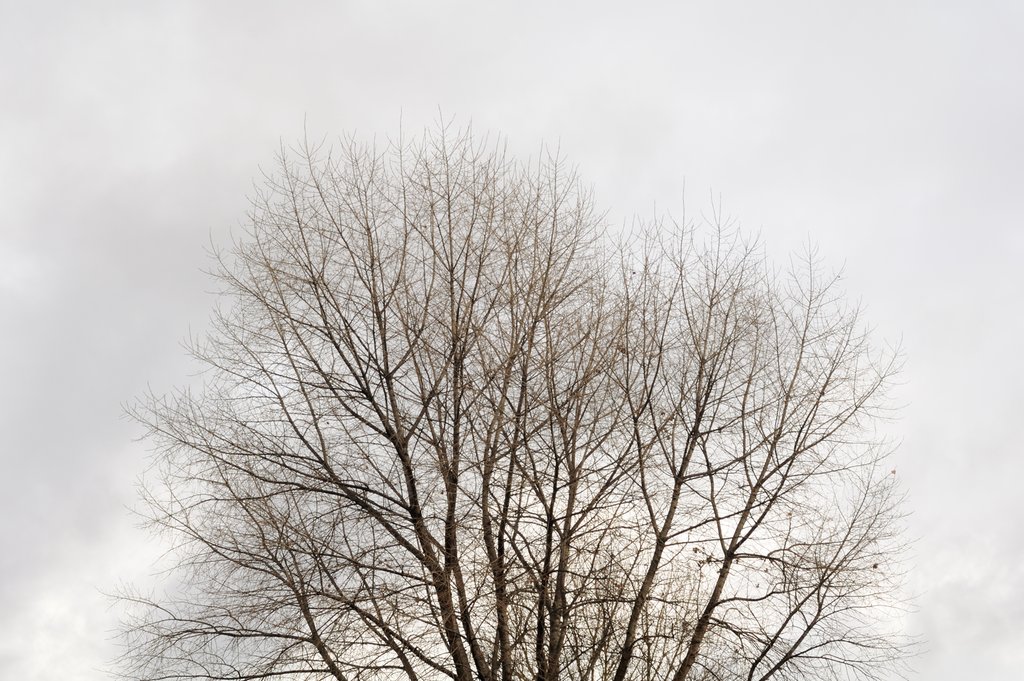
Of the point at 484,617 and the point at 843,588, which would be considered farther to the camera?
the point at 843,588

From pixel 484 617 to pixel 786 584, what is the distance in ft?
13.9

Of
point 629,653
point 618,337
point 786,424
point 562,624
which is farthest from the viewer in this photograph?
point 786,424

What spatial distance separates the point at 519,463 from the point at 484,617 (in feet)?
5.84

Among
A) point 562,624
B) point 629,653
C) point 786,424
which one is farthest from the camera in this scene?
point 786,424

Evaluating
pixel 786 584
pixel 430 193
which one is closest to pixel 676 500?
pixel 786 584

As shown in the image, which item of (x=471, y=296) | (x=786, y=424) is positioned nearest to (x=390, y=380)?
(x=471, y=296)

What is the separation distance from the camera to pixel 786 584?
46.3 feet

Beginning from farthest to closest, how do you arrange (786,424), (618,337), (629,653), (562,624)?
(786,424) → (618,337) → (629,653) → (562,624)

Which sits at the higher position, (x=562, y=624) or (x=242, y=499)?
(x=242, y=499)

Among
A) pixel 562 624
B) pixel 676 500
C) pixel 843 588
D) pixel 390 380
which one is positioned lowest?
pixel 562 624

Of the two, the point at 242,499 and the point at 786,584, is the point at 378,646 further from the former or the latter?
the point at 786,584

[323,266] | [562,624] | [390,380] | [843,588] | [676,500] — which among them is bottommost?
[562,624]

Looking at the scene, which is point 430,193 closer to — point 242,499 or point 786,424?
point 242,499

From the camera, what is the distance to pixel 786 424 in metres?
15.2
